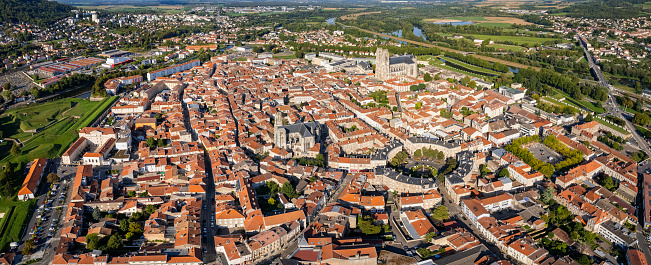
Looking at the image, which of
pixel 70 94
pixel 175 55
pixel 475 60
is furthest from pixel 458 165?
pixel 175 55

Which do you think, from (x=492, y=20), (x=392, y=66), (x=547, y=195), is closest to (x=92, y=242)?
(x=547, y=195)

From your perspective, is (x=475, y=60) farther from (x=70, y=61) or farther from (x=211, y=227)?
(x=70, y=61)

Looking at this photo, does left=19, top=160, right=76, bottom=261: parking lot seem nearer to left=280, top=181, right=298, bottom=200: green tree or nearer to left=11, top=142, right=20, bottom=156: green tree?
left=11, top=142, right=20, bottom=156: green tree

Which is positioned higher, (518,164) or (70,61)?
(70,61)

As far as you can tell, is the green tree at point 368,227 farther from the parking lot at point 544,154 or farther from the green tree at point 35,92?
the green tree at point 35,92

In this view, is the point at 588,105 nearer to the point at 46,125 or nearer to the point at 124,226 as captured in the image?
the point at 124,226

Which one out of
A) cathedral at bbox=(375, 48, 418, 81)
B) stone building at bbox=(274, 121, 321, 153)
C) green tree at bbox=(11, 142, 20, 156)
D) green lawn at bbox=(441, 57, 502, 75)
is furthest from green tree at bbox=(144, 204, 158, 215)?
green lawn at bbox=(441, 57, 502, 75)
